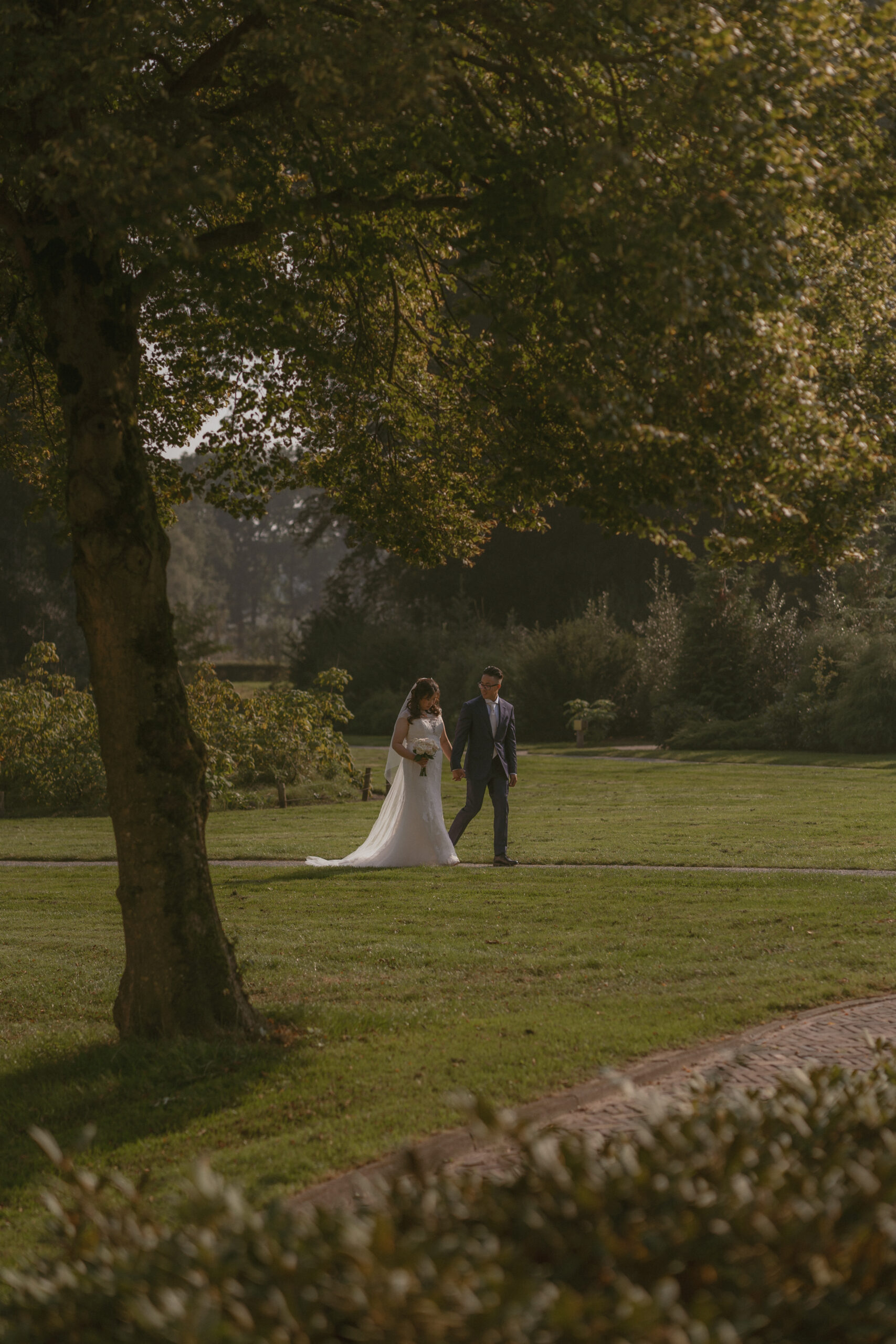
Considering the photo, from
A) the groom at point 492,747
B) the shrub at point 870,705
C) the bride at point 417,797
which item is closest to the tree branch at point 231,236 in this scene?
the groom at point 492,747

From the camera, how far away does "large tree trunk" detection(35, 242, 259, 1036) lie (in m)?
6.62

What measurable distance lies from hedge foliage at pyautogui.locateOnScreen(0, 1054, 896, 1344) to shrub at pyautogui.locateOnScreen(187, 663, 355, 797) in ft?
64.8

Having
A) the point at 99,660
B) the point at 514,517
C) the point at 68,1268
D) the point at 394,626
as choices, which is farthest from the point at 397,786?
the point at 394,626

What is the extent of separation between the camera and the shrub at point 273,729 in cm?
2291

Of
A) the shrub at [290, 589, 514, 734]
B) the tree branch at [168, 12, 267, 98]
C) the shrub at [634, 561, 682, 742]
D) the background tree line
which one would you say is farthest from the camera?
the shrub at [290, 589, 514, 734]

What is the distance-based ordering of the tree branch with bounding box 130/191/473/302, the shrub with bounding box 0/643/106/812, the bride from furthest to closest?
the shrub with bounding box 0/643/106/812 → the bride → the tree branch with bounding box 130/191/473/302

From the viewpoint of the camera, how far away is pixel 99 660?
6.73 meters

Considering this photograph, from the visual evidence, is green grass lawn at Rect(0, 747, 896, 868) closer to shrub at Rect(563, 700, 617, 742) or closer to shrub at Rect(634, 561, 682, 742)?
shrub at Rect(634, 561, 682, 742)

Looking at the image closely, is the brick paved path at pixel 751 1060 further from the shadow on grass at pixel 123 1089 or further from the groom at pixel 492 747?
the groom at pixel 492 747

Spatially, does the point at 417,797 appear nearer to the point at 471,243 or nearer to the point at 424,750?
the point at 424,750

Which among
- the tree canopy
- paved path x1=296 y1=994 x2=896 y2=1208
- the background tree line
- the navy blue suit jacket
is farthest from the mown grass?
the background tree line

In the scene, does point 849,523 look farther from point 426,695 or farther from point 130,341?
point 426,695

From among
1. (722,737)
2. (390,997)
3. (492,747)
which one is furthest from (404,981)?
(722,737)

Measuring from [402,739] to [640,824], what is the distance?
5218mm
